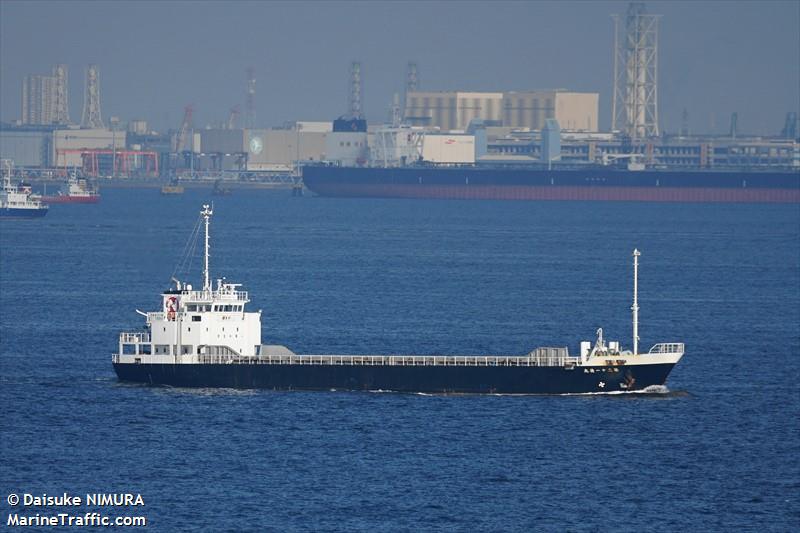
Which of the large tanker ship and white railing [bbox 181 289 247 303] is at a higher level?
white railing [bbox 181 289 247 303]

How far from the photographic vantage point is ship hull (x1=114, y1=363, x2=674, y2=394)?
65.2 meters

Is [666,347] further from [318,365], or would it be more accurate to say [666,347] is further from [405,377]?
[318,365]

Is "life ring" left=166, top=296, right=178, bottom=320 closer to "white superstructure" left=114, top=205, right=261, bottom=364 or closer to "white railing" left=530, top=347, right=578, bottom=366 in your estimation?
"white superstructure" left=114, top=205, right=261, bottom=364

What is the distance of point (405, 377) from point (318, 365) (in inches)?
136

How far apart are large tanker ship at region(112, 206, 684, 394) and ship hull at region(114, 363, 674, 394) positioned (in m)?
0.04

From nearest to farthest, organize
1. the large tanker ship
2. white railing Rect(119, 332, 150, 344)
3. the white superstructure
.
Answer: the large tanker ship → the white superstructure → white railing Rect(119, 332, 150, 344)

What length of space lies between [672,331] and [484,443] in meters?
36.9

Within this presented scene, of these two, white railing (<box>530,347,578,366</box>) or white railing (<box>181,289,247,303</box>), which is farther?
white railing (<box>181,289,247,303</box>)

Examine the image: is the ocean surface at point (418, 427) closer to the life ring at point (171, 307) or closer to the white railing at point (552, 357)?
the white railing at point (552, 357)

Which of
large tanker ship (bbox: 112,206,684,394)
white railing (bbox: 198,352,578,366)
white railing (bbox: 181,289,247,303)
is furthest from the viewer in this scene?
white railing (bbox: 181,289,247,303)

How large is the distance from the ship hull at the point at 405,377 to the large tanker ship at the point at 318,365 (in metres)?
0.04

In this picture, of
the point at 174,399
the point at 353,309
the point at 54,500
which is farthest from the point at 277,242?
the point at 54,500

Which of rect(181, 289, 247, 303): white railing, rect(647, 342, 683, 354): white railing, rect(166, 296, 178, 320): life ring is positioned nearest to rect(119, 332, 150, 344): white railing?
rect(166, 296, 178, 320): life ring

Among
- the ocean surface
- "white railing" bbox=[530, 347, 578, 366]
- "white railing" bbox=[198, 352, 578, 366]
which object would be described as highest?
"white railing" bbox=[530, 347, 578, 366]
